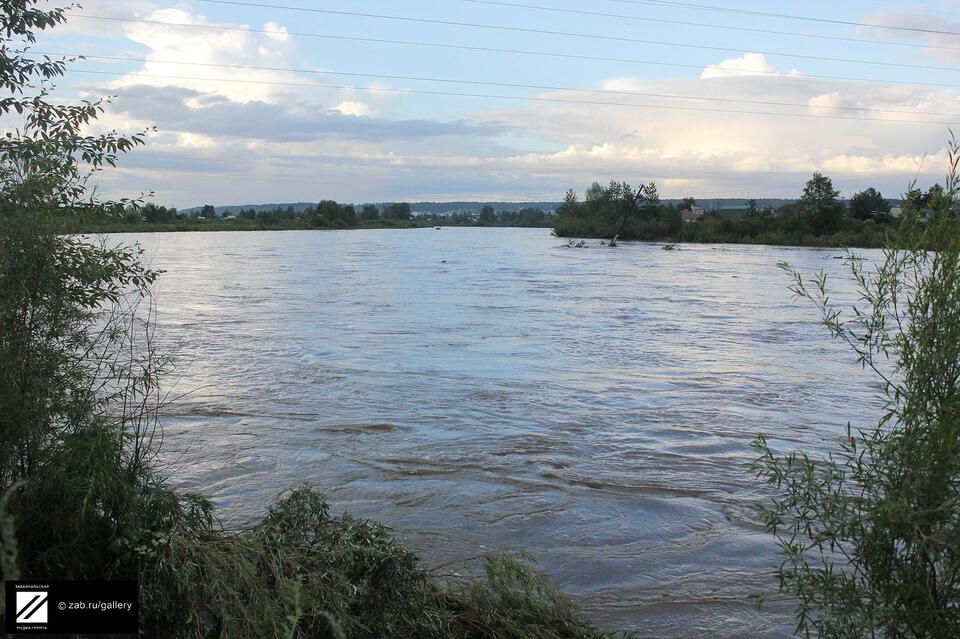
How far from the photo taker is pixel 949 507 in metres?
3.83

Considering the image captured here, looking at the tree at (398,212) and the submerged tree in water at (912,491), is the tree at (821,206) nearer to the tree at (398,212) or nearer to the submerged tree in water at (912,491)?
the submerged tree in water at (912,491)

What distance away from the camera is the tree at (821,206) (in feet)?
281

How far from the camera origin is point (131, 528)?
5.04 metres

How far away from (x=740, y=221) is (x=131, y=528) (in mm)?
96288

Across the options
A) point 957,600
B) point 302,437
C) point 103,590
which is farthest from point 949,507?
point 302,437

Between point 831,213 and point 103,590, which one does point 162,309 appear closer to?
point 103,590

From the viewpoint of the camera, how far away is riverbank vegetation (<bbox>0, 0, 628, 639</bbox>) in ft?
15.6

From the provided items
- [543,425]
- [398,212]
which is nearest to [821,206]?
[543,425]

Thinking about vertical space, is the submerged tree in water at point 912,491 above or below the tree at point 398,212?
below

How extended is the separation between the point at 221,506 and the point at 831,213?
288ft
